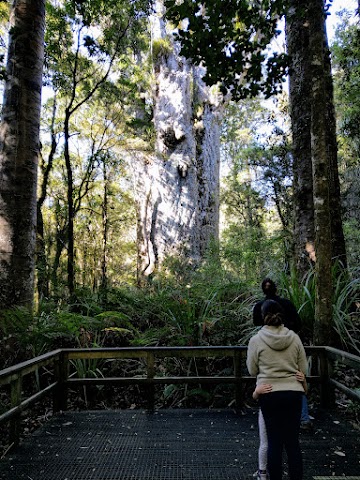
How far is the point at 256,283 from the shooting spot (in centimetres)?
729

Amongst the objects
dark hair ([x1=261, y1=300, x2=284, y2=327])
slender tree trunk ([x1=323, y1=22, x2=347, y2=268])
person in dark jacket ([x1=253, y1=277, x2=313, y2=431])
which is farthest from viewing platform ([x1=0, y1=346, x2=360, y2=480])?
slender tree trunk ([x1=323, y1=22, x2=347, y2=268])

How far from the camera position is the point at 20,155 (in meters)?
5.79

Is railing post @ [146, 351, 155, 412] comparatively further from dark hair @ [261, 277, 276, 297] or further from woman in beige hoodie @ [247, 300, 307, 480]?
woman in beige hoodie @ [247, 300, 307, 480]

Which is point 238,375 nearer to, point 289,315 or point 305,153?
point 289,315

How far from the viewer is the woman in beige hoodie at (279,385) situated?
2.61 m

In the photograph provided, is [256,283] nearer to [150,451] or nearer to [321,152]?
[321,152]

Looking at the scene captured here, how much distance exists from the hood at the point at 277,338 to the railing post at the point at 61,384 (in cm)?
327

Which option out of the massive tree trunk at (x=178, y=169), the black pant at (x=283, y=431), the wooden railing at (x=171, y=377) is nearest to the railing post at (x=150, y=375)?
the wooden railing at (x=171, y=377)

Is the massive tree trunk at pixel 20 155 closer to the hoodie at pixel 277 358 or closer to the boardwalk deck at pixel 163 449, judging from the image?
the boardwalk deck at pixel 163 449

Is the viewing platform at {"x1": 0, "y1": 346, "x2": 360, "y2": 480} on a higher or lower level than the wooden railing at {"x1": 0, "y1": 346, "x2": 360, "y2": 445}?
lower

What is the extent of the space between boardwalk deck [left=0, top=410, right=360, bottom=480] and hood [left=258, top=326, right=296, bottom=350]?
128 centimetres

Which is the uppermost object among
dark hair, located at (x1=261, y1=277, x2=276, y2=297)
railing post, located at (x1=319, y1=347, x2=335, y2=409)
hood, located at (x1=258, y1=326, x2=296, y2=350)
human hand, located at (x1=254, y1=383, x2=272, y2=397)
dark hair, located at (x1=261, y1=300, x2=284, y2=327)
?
dark hair, located at (x1=261, y1=277, x2=276, y2=297)

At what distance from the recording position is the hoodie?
2648mm

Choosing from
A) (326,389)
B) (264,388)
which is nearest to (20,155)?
(264,388)
